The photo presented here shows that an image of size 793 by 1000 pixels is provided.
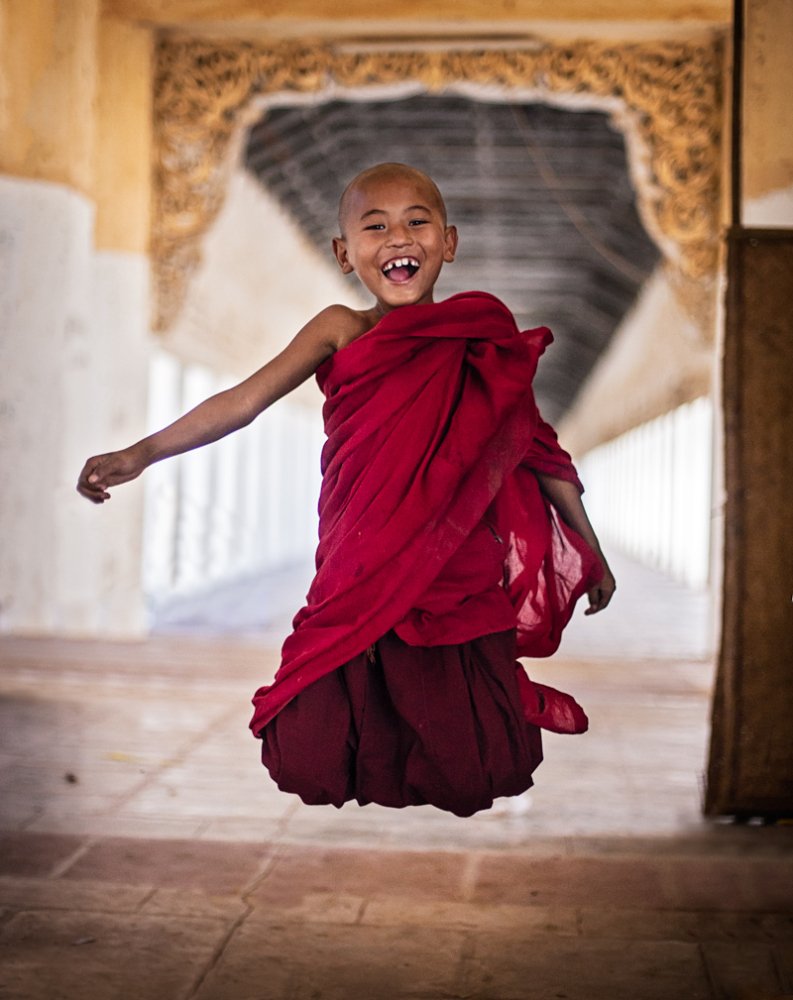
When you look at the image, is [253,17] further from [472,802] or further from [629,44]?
[472,802]

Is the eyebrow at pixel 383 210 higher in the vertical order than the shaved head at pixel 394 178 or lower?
lower

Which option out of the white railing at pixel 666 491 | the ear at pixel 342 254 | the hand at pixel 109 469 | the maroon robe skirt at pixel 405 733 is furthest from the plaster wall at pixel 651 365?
the hand at pixel 109 469

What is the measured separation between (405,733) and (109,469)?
0.75m

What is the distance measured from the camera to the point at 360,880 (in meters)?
3.89

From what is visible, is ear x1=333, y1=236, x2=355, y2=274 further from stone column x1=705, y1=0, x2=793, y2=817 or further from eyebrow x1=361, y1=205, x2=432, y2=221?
stone column x1=705, y1=0, x2=793, y2=817

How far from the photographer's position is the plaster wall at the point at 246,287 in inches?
498

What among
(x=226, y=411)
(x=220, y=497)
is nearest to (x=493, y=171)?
(x=220, y=497)

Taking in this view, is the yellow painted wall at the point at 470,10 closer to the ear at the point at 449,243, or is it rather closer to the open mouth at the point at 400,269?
the ear at the point at 449,243

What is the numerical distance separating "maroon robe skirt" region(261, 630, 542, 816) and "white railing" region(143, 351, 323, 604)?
6967 millimetres

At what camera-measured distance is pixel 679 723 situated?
6.54 metres

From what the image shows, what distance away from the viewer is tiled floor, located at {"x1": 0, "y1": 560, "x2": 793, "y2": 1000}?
10.2 feet

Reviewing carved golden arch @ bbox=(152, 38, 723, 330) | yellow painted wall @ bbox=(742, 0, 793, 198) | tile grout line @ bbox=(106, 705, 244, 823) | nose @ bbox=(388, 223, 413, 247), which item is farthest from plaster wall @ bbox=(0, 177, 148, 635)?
nose @ bbox=(388, 223, 413, 247)

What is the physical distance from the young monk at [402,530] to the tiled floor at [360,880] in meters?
0.79

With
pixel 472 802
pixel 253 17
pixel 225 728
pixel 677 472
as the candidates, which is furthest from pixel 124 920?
pixel 677 472
